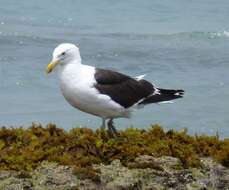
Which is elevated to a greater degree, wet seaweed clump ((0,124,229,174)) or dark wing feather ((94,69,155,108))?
dark wing feather ((94,69,155,108))

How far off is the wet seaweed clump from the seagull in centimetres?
25

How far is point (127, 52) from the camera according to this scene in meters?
18.8

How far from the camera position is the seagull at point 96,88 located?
899 centimetres

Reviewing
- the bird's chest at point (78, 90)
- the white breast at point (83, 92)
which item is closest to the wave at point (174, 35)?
the white breast at point (83, 92)

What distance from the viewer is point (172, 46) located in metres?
19.5

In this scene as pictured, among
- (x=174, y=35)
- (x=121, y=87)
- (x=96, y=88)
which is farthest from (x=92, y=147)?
(x=174, y=35)

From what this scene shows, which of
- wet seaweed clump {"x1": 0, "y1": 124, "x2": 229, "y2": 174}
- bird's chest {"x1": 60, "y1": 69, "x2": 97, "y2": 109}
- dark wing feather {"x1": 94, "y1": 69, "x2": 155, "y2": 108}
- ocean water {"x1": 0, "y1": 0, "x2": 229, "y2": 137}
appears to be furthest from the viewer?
ocean water {"x1": 0, "y1": 0, "x2": 229, "y2": 137}

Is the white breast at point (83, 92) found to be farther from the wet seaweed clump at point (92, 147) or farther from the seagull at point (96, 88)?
the wet seaweed clump at point (92, 147)

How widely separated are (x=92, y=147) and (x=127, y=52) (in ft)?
34.2

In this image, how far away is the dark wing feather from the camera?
9219mm

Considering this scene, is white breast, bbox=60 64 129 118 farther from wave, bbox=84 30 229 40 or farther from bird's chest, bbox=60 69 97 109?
wave, bbox=84 30 229 40

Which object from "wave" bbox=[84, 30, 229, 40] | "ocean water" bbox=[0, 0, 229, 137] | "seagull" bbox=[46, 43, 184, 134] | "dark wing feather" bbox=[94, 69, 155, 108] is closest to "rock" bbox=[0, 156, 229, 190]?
"seagull" bbox=[46, 43, 184, 134]

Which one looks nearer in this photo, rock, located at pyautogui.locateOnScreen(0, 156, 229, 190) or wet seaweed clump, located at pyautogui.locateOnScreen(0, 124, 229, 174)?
rock, located at pyautogui.locateOnScreen(0, 156, 229, 190)

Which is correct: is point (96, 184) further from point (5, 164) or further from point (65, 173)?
point (5, 164)
